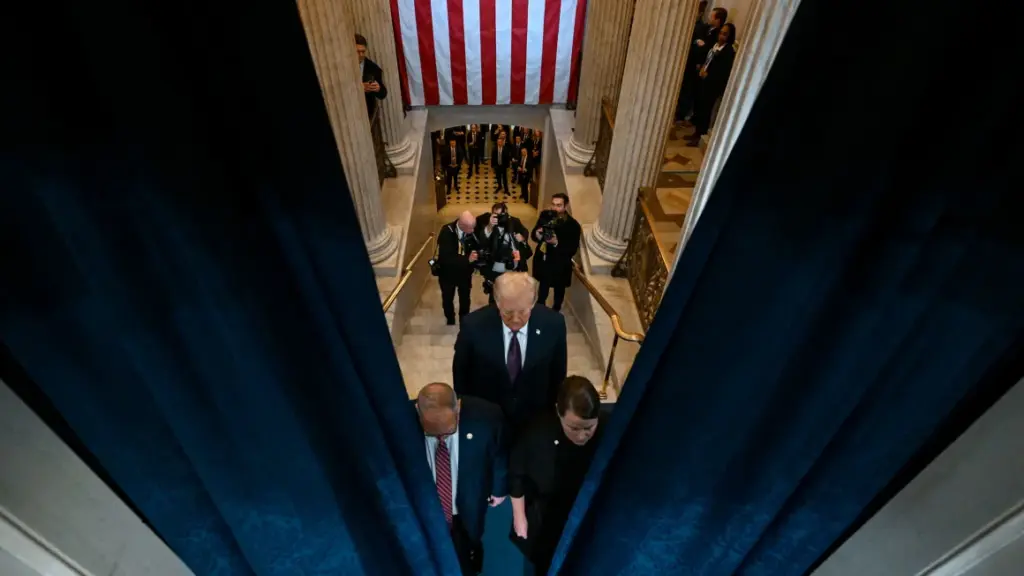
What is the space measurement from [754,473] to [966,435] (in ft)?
1.95

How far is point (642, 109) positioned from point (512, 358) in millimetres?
2554

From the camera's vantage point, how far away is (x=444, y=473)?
7.59 ft

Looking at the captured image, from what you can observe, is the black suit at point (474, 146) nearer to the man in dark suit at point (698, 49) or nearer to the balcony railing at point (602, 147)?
the balcony railing at point (602, 147)

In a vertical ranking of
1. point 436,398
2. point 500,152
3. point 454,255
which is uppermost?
point 436,398

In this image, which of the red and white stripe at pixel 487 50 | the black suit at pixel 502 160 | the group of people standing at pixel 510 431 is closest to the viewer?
the group of people standing at pixel 510 431

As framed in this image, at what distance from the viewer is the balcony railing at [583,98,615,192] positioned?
6.27 m

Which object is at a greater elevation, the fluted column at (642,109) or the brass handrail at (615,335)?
the fluted column at (642,109)

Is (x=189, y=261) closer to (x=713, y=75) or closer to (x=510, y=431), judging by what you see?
(x=510, y=431)

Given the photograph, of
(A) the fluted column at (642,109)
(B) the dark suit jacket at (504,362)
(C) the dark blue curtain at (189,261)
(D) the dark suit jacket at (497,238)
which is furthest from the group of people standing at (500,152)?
(C) the dark blue curtain at (189,261)

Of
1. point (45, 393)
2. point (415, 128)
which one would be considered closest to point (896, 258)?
point (45, 393)

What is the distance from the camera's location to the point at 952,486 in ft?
4.06

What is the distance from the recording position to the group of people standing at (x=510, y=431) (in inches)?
84.5

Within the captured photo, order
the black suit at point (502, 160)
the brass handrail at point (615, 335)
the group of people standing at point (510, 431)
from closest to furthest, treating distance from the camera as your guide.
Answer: the group of people standing at point (510, 431), the brass handrail at point (615, 335), the black suit at point (502, 160)

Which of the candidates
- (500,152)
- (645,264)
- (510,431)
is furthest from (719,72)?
(510,431)
